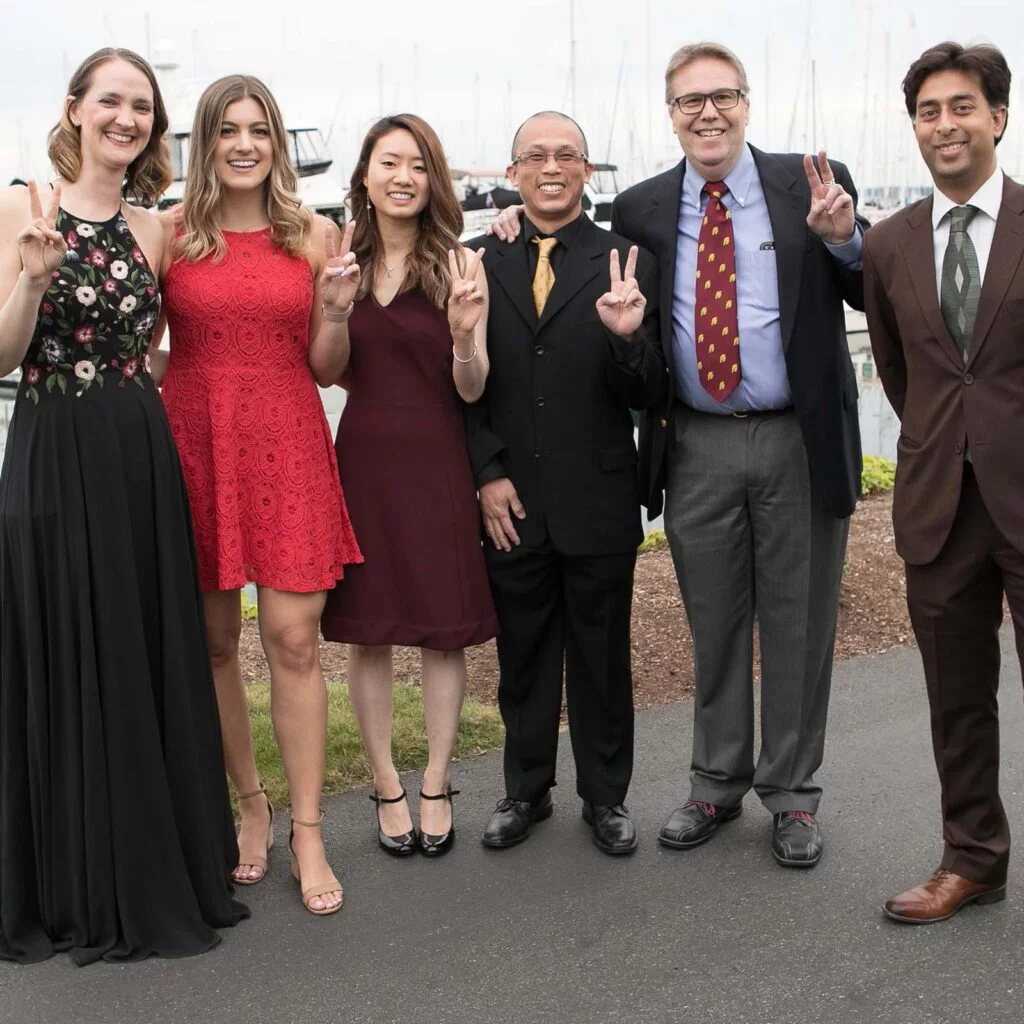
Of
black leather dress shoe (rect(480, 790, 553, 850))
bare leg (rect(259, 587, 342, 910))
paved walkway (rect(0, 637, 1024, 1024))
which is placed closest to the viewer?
paved walkway (rect(0, 637, 1024, 1024))

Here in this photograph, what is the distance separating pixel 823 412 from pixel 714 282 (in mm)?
548

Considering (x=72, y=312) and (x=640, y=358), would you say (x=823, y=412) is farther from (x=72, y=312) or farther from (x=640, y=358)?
(x=72, y=312)

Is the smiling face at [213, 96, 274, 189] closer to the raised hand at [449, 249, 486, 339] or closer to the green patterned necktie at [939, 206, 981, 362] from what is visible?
the raised hand at [449, 249, 486, 339]

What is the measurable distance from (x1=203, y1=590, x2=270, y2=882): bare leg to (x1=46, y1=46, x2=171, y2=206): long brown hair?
129cm

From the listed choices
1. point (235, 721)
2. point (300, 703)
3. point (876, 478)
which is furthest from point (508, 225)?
point (876, 478)

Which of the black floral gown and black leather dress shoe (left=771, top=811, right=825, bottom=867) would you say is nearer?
the black floral gown

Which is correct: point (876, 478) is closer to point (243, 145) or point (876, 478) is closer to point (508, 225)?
point (508, 225)

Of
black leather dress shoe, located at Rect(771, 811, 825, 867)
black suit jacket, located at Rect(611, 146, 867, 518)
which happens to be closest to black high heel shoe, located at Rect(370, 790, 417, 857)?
black leather dress shoe, located at Rect(771, 811, 825, 867)

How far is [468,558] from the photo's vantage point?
4.53 metres

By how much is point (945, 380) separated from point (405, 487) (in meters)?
1.72

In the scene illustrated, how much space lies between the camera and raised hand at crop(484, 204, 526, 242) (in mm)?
4578

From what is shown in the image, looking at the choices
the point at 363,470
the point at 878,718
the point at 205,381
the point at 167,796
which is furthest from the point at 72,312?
the point at 878,718

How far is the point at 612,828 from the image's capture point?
15.0ft

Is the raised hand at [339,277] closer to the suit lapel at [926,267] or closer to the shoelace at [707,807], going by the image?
the suit lapel at [926,267]
